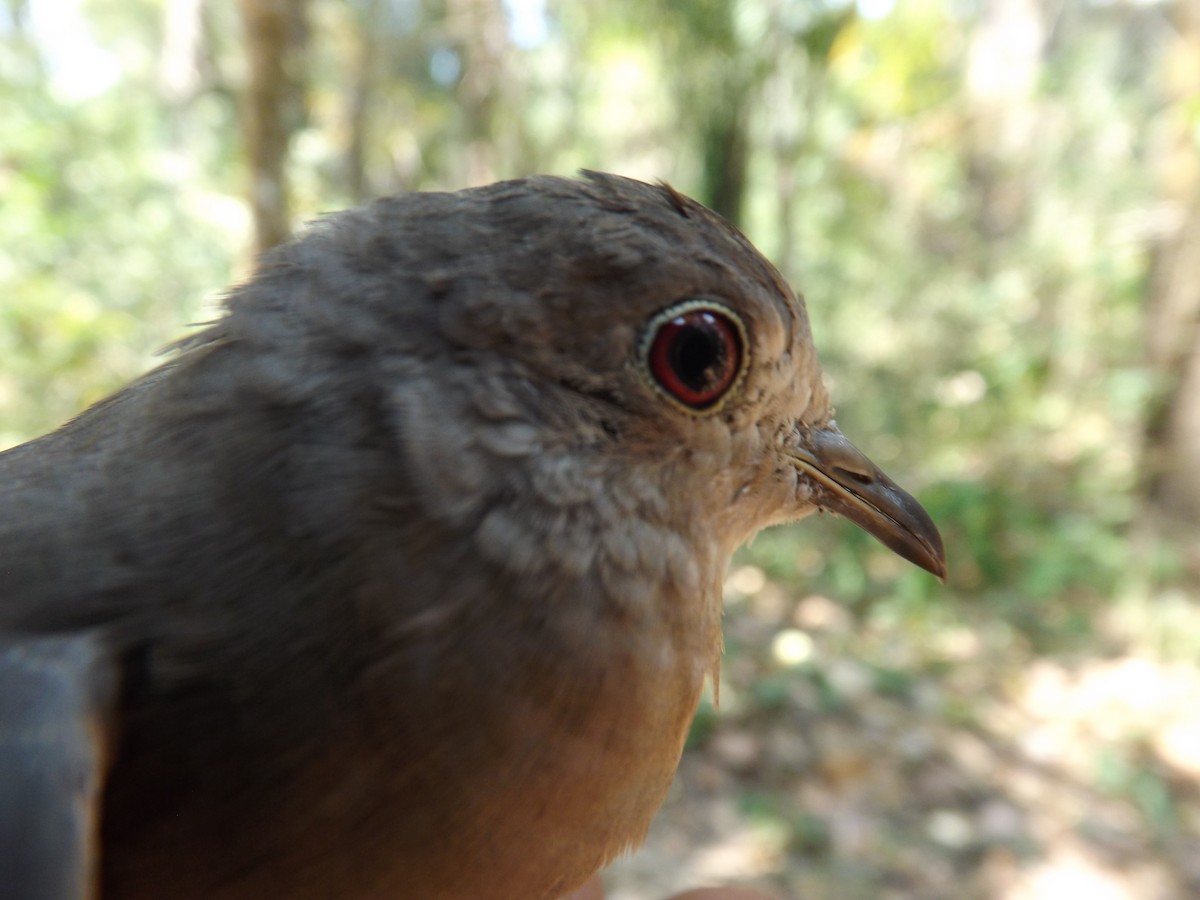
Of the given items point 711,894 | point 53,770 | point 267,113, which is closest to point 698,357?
point 53,770

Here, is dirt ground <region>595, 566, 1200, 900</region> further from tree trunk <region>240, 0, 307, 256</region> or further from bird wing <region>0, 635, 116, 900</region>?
tree trunk <region>240, 0, 307, 256</region>

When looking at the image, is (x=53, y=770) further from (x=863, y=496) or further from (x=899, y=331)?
(x=899, y=331)

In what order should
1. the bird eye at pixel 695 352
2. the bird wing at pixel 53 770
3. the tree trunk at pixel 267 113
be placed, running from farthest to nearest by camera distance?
the tree trunk at pixel 267 113
the bird eye at pixel 695 352
the bird wing at pixel 53 770

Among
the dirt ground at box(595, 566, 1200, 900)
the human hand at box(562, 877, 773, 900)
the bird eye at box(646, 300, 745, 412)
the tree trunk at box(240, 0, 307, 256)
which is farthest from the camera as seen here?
the tree trunk at box(240, 0, 307, 256)

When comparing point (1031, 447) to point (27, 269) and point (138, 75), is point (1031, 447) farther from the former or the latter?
point (138, 75)

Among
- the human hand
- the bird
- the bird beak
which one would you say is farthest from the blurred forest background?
the bird

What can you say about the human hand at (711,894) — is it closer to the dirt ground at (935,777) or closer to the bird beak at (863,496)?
the bird beak at (863,496)

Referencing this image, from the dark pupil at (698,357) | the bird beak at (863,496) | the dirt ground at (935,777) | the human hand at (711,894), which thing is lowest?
the dirt ground at (935,777)

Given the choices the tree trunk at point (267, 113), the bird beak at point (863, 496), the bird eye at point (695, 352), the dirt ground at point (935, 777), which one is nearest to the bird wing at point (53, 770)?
the bird eye at point (695, 352)
